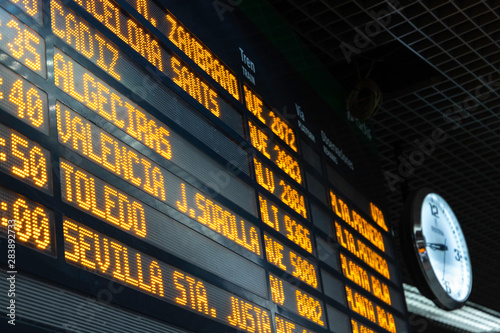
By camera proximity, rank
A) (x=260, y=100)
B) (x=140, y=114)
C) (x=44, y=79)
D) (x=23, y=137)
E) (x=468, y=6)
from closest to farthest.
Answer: (x=23, y=137), (x=44, y=79), (x=140, y=114), (x=260, y=100), (x=468, y=6)

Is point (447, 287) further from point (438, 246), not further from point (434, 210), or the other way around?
point (434, 210)

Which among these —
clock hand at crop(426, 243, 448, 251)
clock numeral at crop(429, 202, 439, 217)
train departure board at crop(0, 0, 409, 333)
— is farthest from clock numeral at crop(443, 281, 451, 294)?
train departure board at crop(0, 0, 409, 333)

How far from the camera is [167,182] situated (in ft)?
17.5

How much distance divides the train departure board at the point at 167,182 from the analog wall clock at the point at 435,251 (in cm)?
72

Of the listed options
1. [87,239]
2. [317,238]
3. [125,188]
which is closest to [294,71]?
[317,238]

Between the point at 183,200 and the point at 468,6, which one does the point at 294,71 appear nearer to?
the point at 468,6

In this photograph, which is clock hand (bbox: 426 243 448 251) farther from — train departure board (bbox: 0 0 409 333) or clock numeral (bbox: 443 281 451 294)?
train departure board (bbox: 0 0 409 333)

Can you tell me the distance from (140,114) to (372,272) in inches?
174

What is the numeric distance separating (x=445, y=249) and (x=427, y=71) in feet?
8.14

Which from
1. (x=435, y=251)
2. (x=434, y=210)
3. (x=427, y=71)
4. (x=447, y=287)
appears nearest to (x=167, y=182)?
(x=435, y=251)

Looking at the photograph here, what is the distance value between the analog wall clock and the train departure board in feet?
2.36

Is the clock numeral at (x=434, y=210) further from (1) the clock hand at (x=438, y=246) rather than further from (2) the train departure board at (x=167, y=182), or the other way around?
(2) the train departure board at (x=167, y=182)

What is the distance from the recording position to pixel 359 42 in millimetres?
9883

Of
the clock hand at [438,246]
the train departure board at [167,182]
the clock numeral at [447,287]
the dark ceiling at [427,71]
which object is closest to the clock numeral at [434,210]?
the clock hand at [438,246]
